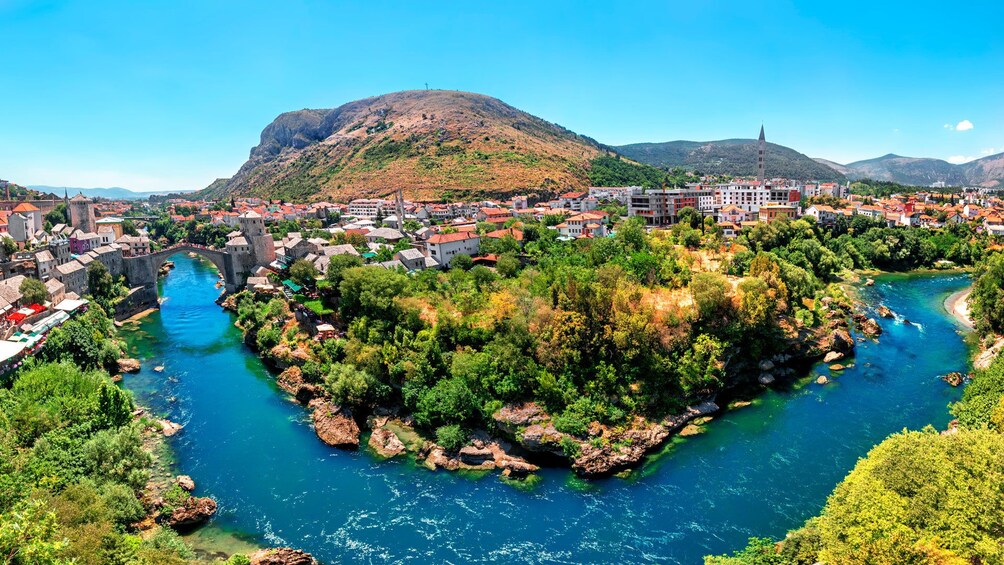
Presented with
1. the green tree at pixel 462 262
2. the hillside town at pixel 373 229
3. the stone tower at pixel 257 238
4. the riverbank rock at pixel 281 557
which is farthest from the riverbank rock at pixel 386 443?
the stone tower at pixel 257 238

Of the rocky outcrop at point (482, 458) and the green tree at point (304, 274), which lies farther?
the green tree at point (304, 274)

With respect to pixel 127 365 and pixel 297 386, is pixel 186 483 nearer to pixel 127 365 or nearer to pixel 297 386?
pixel 297 386

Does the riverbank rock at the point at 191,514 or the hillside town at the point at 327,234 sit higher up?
the hillside town at the point at 327,234

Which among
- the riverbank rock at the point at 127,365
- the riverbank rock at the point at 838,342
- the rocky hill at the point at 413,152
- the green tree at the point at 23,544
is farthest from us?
the rocky hill at the point at 413,152

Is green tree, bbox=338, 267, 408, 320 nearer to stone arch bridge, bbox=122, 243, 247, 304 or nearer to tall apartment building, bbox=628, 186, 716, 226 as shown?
stone arch bridge, bbox=122, 243, 247, 304

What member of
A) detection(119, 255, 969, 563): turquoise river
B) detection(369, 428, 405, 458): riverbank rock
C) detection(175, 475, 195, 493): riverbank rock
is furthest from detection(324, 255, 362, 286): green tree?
detection(175, 475, 195, 493): riverbank rock

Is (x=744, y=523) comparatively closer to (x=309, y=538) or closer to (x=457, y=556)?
(x=457, y=556)

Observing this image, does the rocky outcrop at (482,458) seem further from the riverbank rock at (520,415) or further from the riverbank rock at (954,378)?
the riverbank rock at (954,378)

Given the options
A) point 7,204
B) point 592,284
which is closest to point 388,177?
point 7,204
